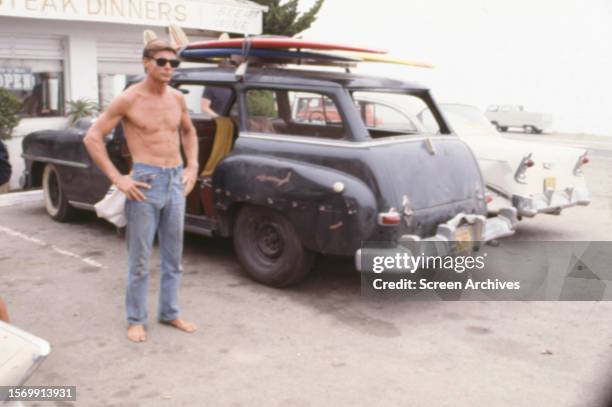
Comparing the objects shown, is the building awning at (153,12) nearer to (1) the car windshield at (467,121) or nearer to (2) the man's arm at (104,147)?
(1) the car windshield at (467,121)

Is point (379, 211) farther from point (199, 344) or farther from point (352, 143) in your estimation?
point (199, 344)

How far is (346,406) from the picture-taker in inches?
139

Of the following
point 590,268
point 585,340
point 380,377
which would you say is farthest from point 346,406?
point 590,268

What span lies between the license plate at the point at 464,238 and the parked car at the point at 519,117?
944 inches

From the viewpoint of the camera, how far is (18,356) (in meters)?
2.24

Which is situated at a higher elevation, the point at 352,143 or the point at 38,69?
the point at 38,69

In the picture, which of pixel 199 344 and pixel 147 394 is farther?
pixel 199 344

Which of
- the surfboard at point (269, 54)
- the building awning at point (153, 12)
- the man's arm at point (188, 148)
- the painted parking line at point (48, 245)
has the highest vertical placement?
the building awning at point (153, 12)

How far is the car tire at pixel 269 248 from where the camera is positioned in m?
5.21

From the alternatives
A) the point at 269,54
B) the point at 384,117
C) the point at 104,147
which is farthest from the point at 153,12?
the point at 104,147

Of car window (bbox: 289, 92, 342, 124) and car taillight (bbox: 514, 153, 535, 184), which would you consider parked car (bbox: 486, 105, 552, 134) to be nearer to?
car taillight (bbox: 514, 153, 535, 184)

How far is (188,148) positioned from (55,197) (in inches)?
144

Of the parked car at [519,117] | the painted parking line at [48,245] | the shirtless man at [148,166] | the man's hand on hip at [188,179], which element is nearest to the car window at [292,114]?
the man's hand on hip at [188,179]

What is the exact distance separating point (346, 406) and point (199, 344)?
4.02ft
